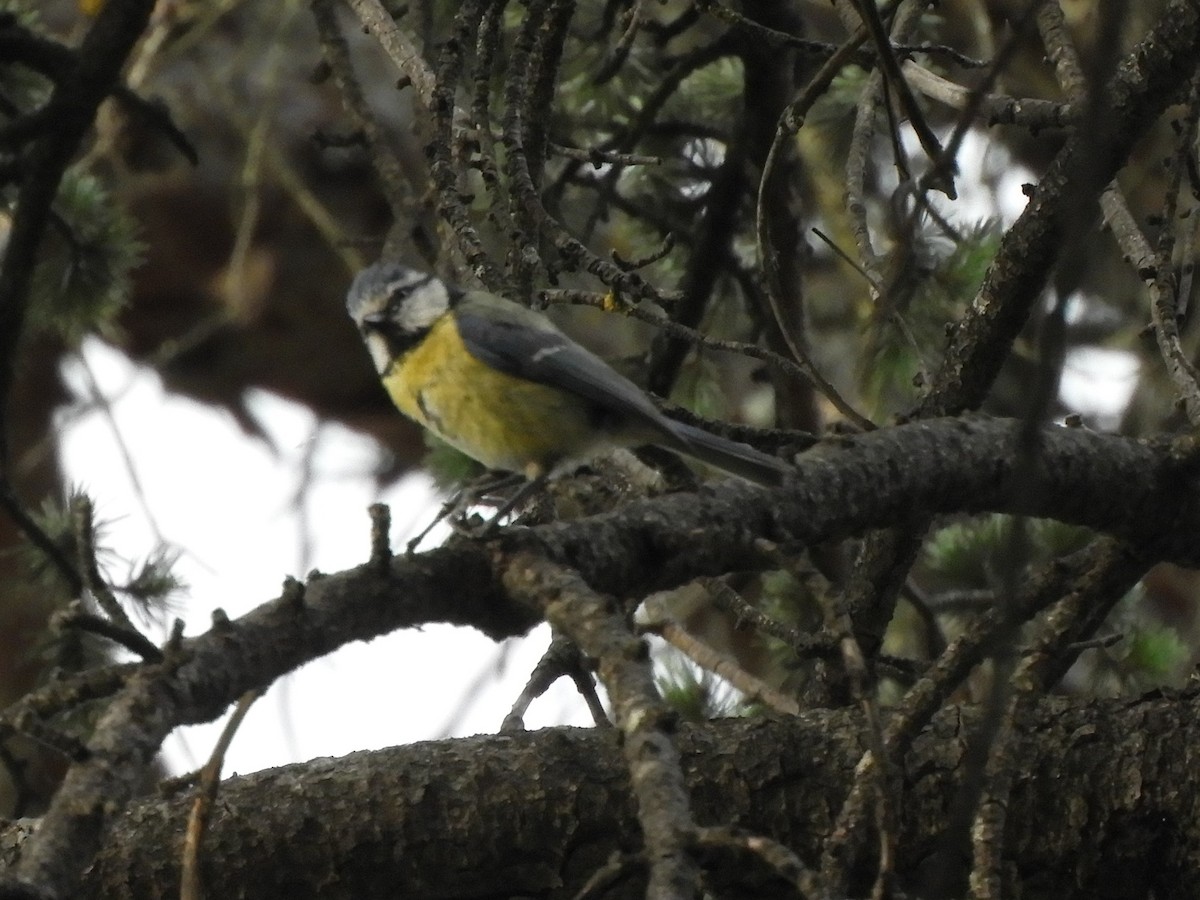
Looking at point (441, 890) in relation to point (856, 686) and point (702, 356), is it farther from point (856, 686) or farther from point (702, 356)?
point (702, 356)

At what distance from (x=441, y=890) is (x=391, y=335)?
97cm

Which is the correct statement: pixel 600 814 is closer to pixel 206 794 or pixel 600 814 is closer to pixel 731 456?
pixel 731 456

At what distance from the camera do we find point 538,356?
7.72 feet

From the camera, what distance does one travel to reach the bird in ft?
7.59

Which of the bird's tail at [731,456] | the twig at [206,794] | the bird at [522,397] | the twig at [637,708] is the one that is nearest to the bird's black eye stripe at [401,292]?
the bird at [522,397]

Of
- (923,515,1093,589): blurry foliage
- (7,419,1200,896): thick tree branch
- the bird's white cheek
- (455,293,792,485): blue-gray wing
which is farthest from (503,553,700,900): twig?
(923,515,1093,589): blurry foliage

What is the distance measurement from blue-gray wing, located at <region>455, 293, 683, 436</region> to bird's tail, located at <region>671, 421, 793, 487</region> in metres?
0.02

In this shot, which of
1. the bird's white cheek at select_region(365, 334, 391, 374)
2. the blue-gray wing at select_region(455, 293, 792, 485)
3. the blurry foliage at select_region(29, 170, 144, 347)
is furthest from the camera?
the blurry foliage at select_region(29, 170, 144, 347)

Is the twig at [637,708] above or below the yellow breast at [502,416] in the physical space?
below

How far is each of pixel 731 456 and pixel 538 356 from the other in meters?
0.40

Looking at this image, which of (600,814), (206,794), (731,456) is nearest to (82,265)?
(731,456)

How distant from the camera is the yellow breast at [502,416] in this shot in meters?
2.32

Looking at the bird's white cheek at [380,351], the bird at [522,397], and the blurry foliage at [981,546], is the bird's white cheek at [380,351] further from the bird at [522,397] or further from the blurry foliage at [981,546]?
the blurry foliage at [981,546]

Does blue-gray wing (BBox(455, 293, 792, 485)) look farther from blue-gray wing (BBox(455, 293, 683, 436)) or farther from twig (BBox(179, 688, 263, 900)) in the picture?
twig (BBox(179, 688, 263, 900))
